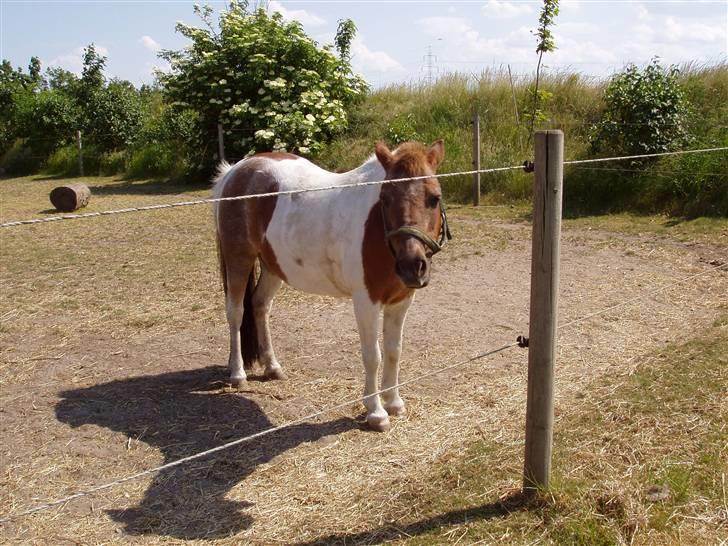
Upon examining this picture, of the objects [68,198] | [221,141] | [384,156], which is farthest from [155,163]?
[384,156]

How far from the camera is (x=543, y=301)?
3.00 meters

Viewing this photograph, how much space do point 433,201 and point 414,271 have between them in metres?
0.50

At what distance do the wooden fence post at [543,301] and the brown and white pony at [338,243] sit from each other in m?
0.71

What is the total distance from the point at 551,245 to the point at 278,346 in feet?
11.1

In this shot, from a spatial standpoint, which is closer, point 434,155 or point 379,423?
point 434,155

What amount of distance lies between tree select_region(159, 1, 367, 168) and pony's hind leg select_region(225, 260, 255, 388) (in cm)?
1164

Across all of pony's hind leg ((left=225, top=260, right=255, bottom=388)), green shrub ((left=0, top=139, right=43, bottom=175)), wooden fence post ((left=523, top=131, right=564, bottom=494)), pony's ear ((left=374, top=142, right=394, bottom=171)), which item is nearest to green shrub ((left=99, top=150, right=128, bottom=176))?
green shrub ((left=0, top=139, right=43, bottom=175))

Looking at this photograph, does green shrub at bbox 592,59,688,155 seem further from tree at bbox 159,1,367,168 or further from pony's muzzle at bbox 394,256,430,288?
pony's muzzle at bbox 394,256,430,288

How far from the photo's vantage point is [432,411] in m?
4.44

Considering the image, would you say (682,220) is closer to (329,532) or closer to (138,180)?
(329,532)

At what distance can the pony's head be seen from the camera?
352 centimetres

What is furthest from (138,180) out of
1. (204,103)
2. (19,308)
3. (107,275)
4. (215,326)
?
(215,326)

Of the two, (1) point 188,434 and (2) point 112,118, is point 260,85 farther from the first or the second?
(1) point 188,434

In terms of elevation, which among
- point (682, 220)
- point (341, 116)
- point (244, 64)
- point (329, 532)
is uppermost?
point (244, 64)
